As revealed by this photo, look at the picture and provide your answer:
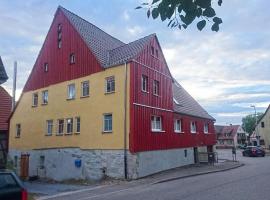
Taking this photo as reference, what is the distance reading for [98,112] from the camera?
26.2 metres

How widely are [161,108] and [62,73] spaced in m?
8.54

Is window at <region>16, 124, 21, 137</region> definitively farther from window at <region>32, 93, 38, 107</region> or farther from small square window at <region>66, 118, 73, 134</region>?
small square window at <region>66, 118, 73, 134</region>

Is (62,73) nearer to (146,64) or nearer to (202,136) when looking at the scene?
(146,64)

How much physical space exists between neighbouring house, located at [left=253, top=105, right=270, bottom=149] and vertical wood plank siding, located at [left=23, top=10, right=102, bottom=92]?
54261mm

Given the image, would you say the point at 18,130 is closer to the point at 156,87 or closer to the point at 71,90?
the point at 71,90

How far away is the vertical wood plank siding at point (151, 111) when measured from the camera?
24.3 metres

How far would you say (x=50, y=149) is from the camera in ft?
98.9

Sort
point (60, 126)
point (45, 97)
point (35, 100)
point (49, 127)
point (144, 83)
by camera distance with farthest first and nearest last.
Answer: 1. point (35, 100)
2. point (45, 97)
3. point (49, 127)
4. point (60, 126)
5. point (144, 83)

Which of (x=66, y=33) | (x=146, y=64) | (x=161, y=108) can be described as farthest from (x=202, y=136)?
(x=66, y=33)

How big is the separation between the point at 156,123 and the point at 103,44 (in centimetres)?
805

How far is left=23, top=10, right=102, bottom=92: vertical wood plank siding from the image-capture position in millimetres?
28156

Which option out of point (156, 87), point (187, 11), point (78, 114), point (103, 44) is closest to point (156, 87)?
point (156, 87)

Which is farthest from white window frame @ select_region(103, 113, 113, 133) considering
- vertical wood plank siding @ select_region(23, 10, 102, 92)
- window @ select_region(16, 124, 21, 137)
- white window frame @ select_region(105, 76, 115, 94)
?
window @ select_region(16, 124, 21, 137)

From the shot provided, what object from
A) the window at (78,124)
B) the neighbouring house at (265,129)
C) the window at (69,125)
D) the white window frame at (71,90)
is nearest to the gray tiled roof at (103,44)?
the white window frame at (71,90)
